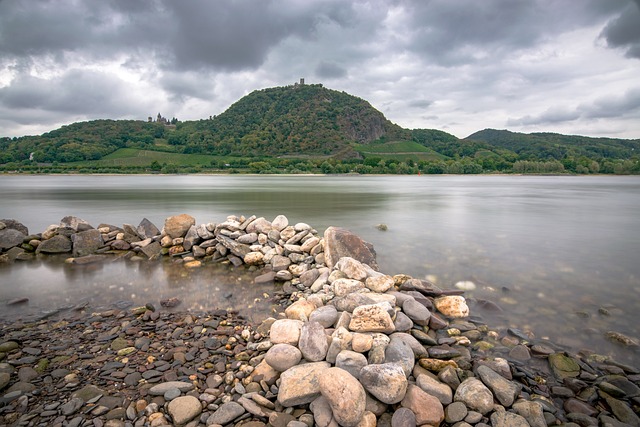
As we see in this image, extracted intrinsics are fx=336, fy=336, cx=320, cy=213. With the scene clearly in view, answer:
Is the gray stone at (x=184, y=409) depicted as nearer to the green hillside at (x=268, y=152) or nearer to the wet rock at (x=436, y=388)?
the wet rock at (x=436, y=388)

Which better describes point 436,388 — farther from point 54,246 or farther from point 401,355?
point 54,246

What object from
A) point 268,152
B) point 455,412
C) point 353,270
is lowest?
point 455,412

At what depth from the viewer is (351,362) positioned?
4.64 meters

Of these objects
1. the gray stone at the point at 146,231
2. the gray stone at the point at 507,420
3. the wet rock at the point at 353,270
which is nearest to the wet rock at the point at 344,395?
the gray stone at the point at 507,420

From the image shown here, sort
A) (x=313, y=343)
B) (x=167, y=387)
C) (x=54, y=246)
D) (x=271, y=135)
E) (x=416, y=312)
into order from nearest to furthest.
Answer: (x=167, y=387)
(x=313, y=343)
(x=416, y=312)
(x=54, y=246)
(x=271, y=135)

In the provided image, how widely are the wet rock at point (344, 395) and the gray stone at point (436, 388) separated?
3.12 feet

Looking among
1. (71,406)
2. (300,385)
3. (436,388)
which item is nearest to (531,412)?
(436,388)

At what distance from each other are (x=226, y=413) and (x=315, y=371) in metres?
1.20

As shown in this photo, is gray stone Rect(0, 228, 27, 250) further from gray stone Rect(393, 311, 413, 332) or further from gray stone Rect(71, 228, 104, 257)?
gray stone Rect(393, 311, 413, 332)

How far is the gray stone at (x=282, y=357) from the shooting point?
4.86m

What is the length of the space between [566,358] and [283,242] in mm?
8091

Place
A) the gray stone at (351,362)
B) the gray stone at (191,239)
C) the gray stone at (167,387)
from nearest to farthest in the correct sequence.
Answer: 1. the gray stone at (167,387)
2. the gray stone at (351,362)
3. the gray stone at (191,239)

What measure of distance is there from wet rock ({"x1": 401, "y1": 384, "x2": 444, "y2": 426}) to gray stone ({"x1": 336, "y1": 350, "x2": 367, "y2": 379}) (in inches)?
26.6

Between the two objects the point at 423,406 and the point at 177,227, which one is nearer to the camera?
the point at 423,406
